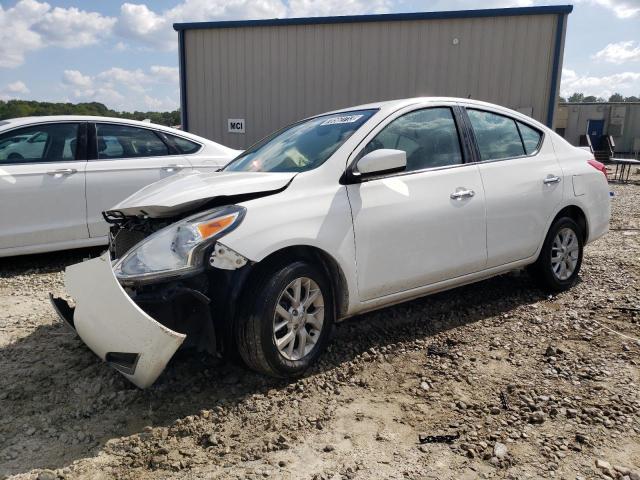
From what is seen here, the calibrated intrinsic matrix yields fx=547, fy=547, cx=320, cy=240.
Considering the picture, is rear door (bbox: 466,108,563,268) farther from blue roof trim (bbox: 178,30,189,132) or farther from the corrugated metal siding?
blue roof trim (bbox: 178,30,189,132)

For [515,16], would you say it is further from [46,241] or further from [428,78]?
[46,241]

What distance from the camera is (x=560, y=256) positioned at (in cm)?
468

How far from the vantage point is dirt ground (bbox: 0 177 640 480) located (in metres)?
2.44

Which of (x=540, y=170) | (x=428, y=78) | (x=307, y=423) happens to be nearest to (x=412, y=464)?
(x=307, y=423)

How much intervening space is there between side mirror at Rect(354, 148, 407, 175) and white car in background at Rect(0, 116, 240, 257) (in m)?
3.31

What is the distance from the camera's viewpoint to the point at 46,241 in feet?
17.6

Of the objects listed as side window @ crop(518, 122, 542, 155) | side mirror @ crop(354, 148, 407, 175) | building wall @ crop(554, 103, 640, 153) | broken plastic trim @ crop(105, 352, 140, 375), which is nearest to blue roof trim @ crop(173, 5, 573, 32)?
side window @ crop(518, 122, 542, 155)

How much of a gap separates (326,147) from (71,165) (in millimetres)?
3193

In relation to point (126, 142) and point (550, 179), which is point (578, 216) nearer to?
point (550, 179)

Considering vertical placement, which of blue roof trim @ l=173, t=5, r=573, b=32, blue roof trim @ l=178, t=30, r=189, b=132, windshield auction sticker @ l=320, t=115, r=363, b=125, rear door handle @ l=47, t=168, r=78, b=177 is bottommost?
rear door handle @ l=47, t=168, r=78, b=177

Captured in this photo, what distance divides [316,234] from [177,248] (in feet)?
2.52

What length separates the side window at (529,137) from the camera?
4.50 meters

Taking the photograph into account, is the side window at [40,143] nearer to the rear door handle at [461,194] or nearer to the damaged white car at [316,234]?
the damaged white car at [316,234]

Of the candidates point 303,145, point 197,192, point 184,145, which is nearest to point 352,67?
point 184,145
